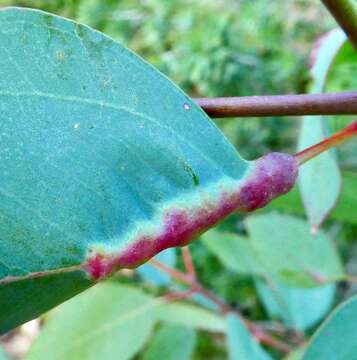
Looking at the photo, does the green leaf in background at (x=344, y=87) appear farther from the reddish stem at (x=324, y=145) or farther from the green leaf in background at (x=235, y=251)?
the reddish stem at (x=324, y=145)

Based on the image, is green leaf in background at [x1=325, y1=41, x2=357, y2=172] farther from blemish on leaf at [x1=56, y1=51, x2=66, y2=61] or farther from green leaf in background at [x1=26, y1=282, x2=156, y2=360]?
blemish on leaf at [x1=56, y1=51, x2=66, y2=61]

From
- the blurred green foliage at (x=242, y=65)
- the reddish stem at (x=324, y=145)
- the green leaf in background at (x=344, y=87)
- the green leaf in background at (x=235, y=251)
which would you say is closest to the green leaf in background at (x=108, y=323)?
the green leaf in background at (x=235, y=251)

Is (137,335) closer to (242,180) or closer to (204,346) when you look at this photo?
(242,180)

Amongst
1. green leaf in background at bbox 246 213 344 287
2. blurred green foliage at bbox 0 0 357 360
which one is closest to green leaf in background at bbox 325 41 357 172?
blurred green foliage at bbox 0 0 357 360

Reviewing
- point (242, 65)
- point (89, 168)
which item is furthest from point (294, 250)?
point (242, 65)

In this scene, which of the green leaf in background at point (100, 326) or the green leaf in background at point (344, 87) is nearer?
the green leaf in background at point (100, 326)

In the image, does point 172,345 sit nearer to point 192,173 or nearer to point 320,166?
point 320,166

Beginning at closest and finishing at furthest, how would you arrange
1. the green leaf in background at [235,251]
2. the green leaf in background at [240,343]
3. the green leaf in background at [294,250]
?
the green leaf in background at [240,343]
the green leaf in background at [294,250]
the green leaf in background at [235,251]

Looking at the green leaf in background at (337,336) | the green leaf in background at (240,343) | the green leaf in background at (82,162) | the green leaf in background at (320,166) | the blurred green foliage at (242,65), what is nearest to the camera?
the green leaf in background at (82,162)
